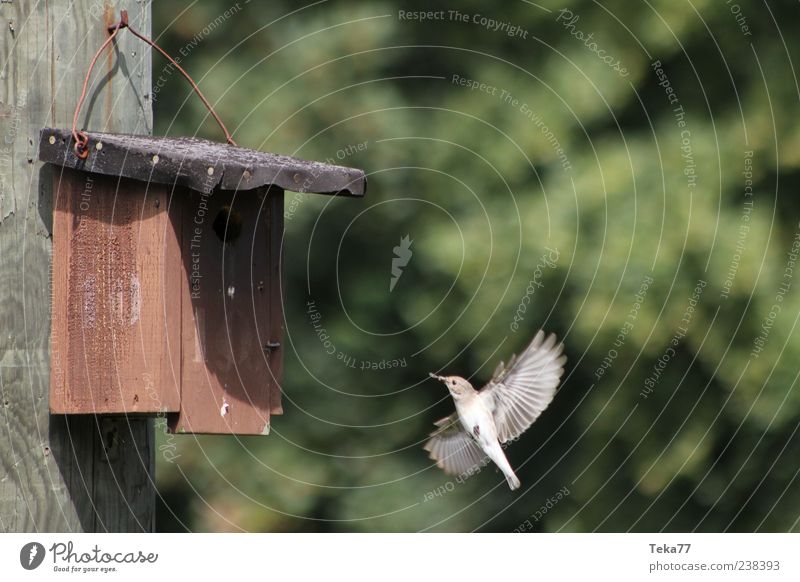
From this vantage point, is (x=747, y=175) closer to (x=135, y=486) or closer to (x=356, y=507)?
(x=356, y=507)

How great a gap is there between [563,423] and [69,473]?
336cm

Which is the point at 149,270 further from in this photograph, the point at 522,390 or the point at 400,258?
the point at 400,258

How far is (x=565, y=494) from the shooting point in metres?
7.44

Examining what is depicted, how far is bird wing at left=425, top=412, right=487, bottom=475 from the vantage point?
5.51 metres

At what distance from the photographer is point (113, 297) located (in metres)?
4.37

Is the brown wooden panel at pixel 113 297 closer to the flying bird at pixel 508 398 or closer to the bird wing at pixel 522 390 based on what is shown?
the flying bird at pixel 508 398

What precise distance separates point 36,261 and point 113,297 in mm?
232

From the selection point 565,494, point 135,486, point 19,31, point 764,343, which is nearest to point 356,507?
point 565,494

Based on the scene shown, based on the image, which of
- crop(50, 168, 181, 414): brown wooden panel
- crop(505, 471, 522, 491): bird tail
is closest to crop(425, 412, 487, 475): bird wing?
crop(505, 471, 522, 491): bird tail

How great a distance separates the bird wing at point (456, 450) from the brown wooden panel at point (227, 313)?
1.04 m

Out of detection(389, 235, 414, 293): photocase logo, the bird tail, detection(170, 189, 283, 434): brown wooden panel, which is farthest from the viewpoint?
detection(389, 235, 414, 293): photocase logo
